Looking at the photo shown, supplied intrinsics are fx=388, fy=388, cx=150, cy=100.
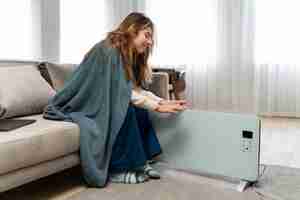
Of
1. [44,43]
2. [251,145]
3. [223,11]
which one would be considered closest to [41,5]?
[44,43]

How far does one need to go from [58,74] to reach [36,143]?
947 mm

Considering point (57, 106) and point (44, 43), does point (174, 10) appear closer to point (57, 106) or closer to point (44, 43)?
point (44, 43)

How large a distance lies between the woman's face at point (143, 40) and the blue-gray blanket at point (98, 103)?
13 cm

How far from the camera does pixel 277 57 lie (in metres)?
4.39

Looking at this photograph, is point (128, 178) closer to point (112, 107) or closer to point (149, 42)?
point (112, 107)

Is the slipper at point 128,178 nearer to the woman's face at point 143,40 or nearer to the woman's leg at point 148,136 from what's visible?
the woman's leg at point 148,136

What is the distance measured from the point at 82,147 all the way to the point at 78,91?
32 centimetres

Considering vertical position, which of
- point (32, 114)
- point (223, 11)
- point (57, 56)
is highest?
point (223, 11)

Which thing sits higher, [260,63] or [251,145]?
[260,63]

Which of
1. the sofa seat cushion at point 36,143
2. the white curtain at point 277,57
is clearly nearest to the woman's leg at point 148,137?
the sofa seat cushion at point 36,143

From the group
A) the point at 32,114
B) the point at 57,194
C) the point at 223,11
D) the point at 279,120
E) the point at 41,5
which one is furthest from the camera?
the point at 41,5

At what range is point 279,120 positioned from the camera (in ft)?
14.0

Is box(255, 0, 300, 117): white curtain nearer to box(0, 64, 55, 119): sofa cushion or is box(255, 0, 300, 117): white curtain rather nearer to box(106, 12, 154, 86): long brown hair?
box(106, 12, 154, 86): long brown hair

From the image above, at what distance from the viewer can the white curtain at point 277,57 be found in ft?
14.2
